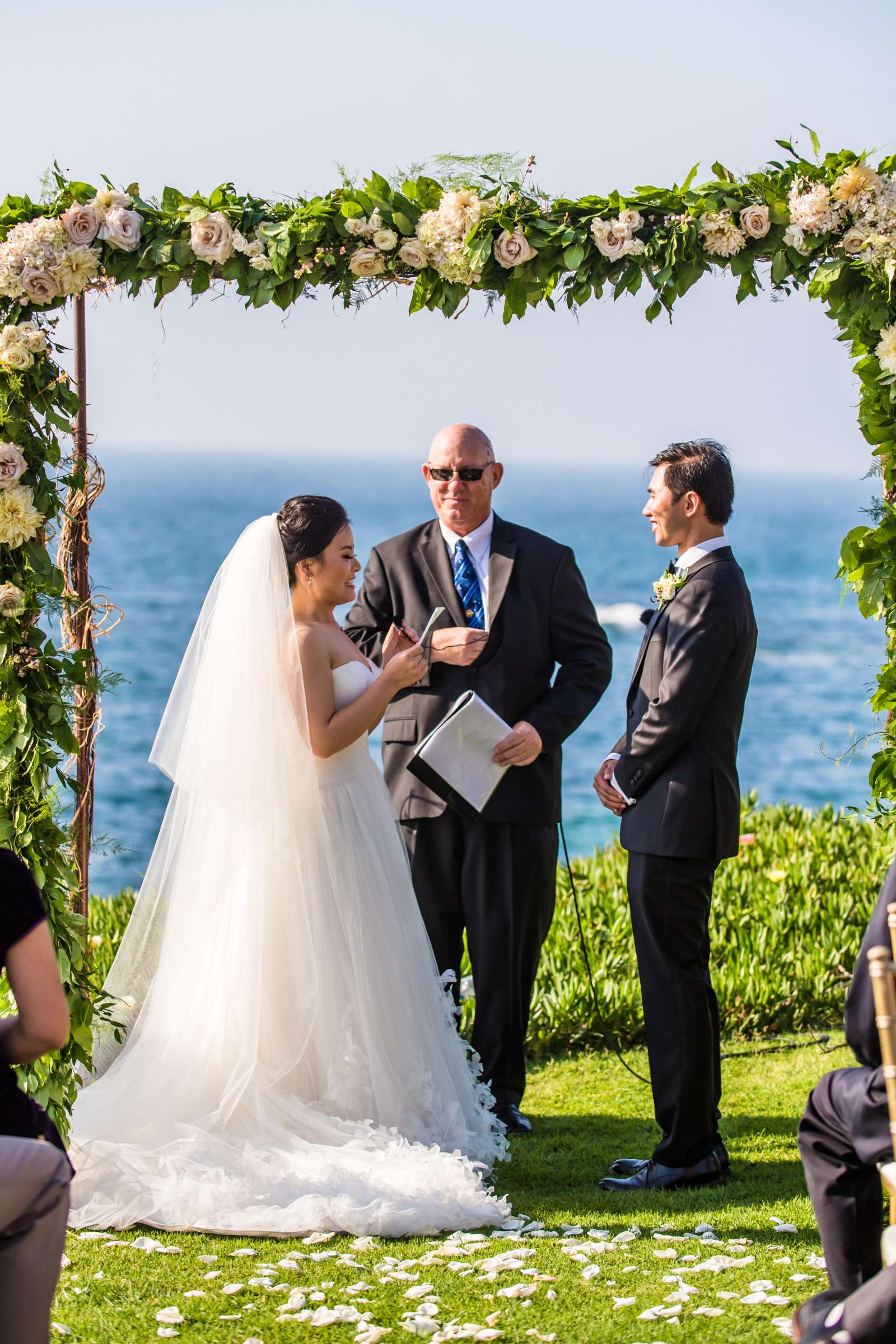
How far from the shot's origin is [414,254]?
424cm

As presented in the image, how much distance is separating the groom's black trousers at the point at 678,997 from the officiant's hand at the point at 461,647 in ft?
3.42

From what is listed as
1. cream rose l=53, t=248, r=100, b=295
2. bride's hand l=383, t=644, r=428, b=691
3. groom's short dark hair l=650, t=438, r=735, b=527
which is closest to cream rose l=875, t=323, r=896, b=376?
groom's short dark hair l=650, t=438, r=735, b=527

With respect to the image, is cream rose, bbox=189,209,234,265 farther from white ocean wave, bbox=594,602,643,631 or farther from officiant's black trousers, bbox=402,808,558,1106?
white ocean wave, bbox=594,602,643,631

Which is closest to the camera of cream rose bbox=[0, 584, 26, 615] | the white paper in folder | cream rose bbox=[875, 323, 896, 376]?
cream rose bbox=[875, 323, 896, 376]

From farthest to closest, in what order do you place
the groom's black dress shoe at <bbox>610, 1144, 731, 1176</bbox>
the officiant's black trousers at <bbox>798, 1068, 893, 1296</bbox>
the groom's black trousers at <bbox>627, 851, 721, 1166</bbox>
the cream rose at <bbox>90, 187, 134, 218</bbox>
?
the groom's black dress shoe at <bbox>610, 1144, 731, 1176</bbox>
the groom's black trousers at <bbox>627, 851, 721, 1166</bbox>
the cream rose at <bbox>90, 187, 134, 218</bbox>
the officiant's black trousers at <bbox>798, 1068, 893, 1296</bbox>

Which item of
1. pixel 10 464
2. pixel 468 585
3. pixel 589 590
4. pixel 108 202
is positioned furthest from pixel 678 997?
pixel 589 590

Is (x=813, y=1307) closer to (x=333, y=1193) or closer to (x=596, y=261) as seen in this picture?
(x=333, y=1193)

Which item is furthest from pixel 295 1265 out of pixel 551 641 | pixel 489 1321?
pixel 551 641

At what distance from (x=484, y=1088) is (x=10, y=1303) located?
2435 mm

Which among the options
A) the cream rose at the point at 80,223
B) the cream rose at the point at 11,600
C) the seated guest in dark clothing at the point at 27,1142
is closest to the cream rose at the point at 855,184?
the cream rose at the point at 80,223

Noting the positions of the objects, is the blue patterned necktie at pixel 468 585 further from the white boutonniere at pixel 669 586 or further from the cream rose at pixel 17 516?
the cream rose at pixel 17 516

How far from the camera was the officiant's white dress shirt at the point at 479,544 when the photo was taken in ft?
17.7

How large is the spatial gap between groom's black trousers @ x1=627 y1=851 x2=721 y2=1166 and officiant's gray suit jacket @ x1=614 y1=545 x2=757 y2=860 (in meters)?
0.10

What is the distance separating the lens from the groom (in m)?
4.38
